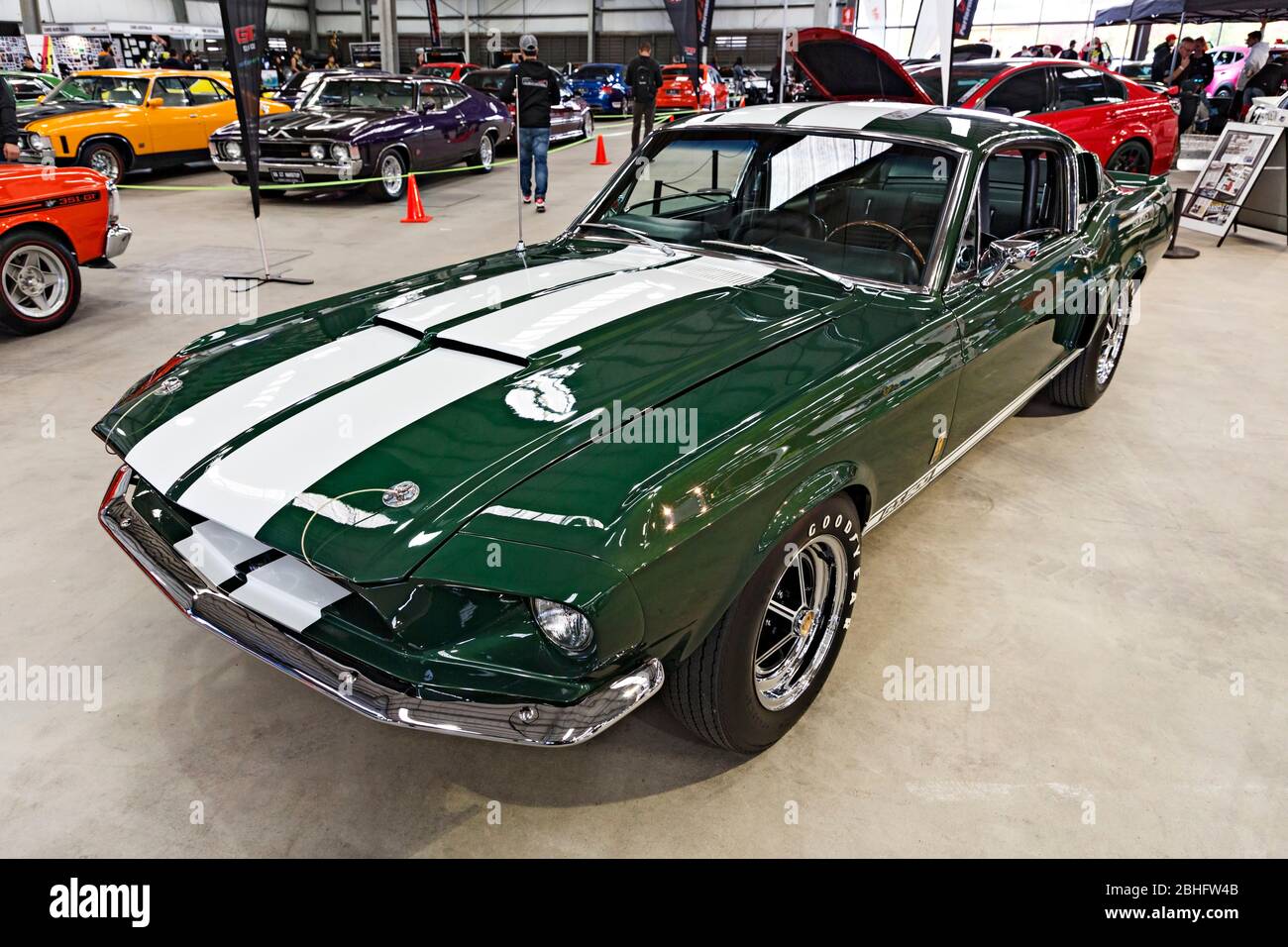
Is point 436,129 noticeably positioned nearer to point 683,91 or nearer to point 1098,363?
point 1098,363

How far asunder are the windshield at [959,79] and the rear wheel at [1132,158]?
1.51 meters

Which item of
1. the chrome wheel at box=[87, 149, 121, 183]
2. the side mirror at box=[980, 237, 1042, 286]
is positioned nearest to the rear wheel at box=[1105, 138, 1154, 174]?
the side mirror at box=[980, 237, 1042, 286]

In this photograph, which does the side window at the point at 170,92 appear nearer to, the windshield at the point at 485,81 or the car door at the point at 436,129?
the car door at the point at 436,129

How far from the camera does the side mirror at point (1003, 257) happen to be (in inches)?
111

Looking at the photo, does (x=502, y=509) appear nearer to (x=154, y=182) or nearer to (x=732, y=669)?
(x=732, y=669)

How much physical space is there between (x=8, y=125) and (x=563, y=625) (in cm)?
694

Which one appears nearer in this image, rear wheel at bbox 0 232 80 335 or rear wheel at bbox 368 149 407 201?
rear wheel at bbox 0 232 80 335

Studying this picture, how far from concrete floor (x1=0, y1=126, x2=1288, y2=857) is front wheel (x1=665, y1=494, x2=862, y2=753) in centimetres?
13

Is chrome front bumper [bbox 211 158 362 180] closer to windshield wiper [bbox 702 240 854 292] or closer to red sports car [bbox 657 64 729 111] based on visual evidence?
windshield wiper [bbox 702 240 854 292]

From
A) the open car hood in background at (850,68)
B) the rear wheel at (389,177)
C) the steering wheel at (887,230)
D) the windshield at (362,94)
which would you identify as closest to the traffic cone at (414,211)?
the rear wheel at (389,177)

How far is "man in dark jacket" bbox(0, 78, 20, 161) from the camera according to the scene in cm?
616

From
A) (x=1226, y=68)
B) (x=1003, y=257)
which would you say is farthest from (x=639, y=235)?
(x=1226, y=68)

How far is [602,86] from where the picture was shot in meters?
22.5

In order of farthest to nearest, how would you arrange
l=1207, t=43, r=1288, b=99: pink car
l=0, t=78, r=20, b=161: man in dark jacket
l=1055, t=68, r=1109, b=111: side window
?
1. l=1207, t=43, r=1288, b=99: pink car
2. l=1055, t=68, r=1109, b=111: side window
3. l=0, t=78, r=20, b=161: man in dark jacket
